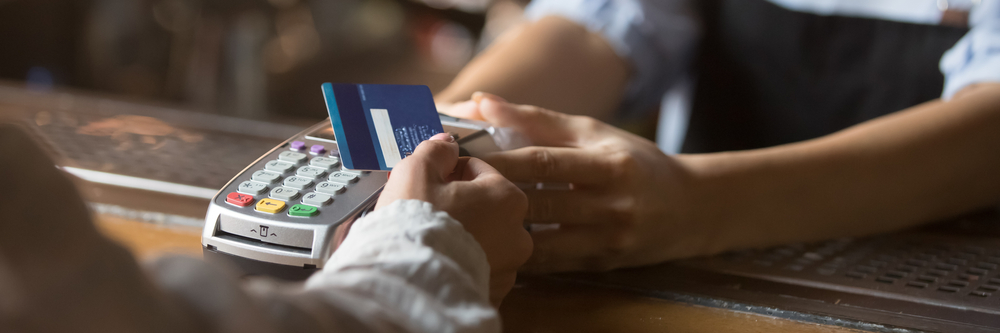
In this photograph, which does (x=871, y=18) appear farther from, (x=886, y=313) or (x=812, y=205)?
(x=886, y=313)

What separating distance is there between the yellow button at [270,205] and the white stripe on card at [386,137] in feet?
0.16

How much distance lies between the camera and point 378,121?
0.29 m

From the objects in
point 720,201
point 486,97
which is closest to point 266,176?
point 486,97

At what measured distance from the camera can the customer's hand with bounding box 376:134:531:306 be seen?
0.76ft

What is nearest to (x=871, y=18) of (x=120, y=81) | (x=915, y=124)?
(x=915, y=124)

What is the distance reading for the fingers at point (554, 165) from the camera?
30cm

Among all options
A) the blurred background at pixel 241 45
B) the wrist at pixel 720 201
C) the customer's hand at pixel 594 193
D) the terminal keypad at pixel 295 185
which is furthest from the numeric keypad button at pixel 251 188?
the blurred background at pixel 241 45

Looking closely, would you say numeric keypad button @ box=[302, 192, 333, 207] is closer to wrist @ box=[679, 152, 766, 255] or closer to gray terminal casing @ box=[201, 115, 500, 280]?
gray terminal casing @ box=[201, 115, 500, 280]

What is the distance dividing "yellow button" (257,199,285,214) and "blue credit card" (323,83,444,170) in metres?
0.03

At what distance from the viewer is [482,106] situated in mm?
332

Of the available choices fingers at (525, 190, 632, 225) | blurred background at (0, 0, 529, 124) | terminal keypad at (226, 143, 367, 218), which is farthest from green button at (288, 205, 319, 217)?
blurred background at (0, 0, 529, 124)

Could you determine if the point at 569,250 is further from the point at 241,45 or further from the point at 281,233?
the point at 241,45

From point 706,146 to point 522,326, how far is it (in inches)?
20.9

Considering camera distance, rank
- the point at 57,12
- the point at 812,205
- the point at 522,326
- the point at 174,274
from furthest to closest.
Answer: the point at 57,12, the point at 812,205, the point at 522,326, the point at 174,274
